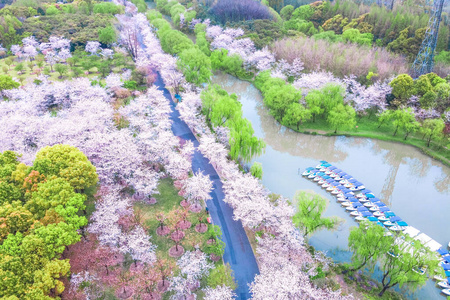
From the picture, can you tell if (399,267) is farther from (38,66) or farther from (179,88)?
(38,66)

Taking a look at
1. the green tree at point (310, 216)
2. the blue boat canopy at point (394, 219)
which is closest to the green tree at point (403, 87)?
the blue boat canopy at point (394, 219)

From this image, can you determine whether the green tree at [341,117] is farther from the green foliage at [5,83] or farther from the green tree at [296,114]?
the green foliage at [5,83]

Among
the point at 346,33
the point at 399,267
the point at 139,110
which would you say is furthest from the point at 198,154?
the point at 346,33

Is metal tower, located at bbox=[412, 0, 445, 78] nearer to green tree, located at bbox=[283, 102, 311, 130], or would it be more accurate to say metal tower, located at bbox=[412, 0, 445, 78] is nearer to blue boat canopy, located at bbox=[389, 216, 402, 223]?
green tree, located at bbox=[283, 102, 311, 130]

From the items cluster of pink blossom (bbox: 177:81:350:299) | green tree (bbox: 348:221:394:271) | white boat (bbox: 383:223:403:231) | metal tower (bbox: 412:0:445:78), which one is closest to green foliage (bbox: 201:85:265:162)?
cluster of pink blossom (bbox: 177:81:350:299)

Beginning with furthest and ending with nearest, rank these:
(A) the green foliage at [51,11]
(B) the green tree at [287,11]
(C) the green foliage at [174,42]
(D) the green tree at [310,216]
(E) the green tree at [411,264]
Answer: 1. (B) the green tree at [287,11]
2. (A) the green foliage at [51,11]
3. (C) the green foliage at [174,42]
4. (D) the green tree at [310,216]
5. (E) the green tree at [411,264]

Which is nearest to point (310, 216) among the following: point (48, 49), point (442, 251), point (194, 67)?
point (442, 251)

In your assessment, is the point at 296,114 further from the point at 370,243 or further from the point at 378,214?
the point at 370,243
